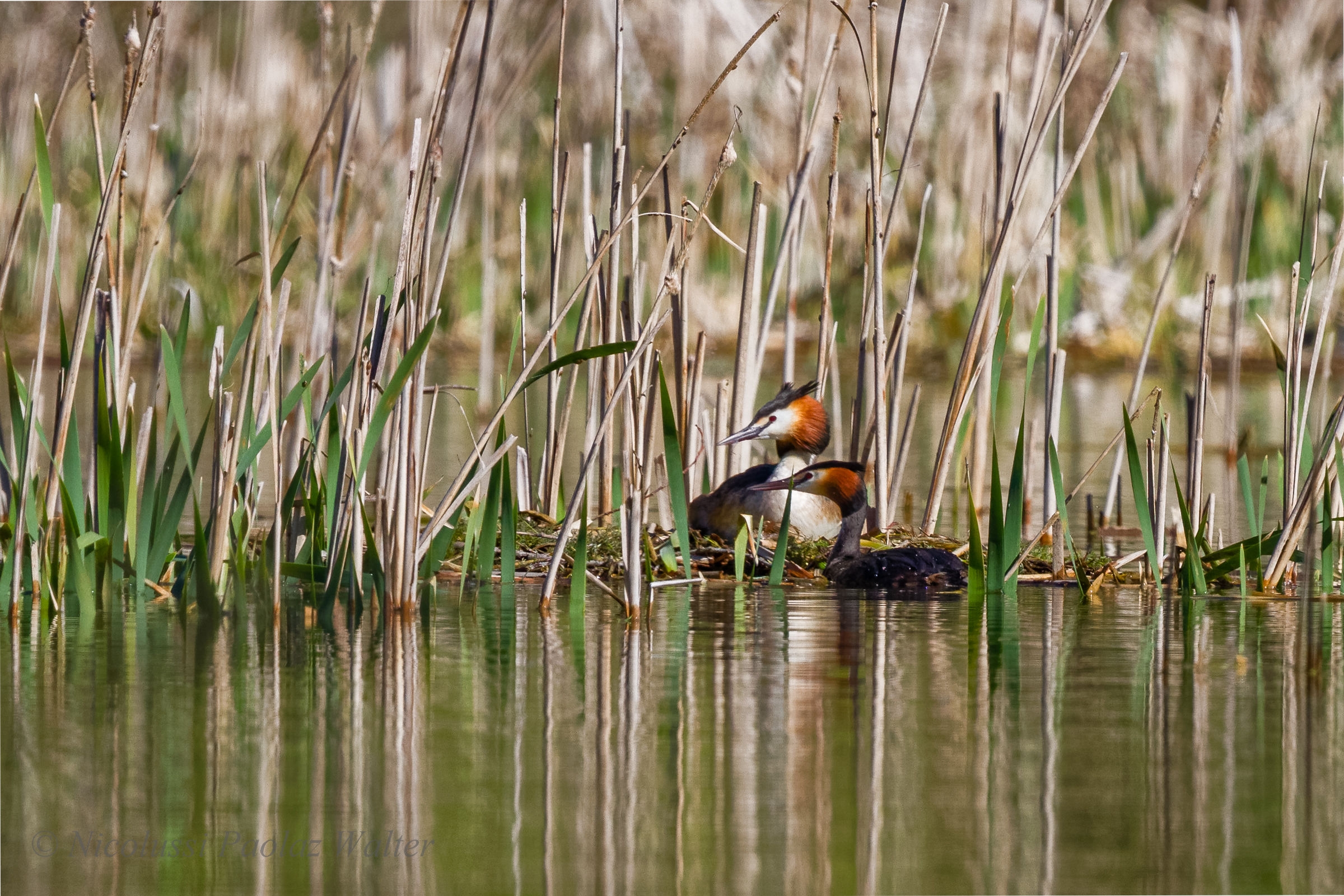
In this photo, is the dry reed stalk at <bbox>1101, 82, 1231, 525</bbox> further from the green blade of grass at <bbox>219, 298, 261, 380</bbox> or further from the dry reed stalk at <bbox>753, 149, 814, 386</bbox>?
the green blade of grass at <bbox>219, 298, 261, 380</bbox>

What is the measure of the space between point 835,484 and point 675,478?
0.94 meters

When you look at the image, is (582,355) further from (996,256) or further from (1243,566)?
(1243,566)

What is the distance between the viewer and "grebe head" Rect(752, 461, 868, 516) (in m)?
5.33

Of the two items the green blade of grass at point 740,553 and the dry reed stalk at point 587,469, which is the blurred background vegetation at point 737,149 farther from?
the dry reed stalk at point 587,469

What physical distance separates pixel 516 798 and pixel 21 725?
0.92 m

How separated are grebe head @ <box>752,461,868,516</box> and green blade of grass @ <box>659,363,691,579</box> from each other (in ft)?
1.97

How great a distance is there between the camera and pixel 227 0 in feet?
45.2

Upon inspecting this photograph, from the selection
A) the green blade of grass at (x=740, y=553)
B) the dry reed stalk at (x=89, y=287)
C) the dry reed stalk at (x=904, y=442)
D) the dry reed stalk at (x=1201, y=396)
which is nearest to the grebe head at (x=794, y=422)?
the dry reed stalk at (x=904, y=442)

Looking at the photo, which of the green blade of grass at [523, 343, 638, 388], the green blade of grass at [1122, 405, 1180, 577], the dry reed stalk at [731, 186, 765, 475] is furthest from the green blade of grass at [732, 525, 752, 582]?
the green blade of grass at [1122, 405, 1180, 577]

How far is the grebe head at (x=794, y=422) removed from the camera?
5.95m

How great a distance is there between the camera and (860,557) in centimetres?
497

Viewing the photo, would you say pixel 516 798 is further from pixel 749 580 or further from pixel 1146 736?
pixel 749 580

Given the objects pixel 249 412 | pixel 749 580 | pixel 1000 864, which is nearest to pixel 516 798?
pixel 1000 864

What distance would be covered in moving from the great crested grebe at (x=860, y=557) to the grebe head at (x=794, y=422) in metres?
0.49
